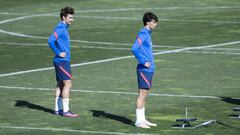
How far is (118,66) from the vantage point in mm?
27453

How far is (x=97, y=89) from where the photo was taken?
23.5m

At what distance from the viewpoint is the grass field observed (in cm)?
1955

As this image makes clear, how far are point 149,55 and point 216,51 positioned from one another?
11497 mm

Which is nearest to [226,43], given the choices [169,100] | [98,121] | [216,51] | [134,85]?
[216,51]

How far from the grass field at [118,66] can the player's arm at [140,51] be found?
1203mm

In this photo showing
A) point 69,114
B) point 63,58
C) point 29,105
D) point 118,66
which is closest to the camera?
point 69,114

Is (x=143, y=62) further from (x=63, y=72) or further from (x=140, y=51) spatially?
(x=63, y=72)

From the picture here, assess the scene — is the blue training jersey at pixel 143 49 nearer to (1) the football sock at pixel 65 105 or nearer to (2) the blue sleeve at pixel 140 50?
(2) the blue sleeve at pixel 140 50

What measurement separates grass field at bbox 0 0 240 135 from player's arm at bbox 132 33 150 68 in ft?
3.95

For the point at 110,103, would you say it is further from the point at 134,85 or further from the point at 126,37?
the point at 126,37

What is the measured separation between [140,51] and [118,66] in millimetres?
8561

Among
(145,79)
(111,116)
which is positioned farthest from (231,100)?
(145,79)

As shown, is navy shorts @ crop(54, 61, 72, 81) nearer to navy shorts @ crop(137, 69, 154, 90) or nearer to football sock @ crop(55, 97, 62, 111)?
football sock @ crop(55, 97, 62, 111)

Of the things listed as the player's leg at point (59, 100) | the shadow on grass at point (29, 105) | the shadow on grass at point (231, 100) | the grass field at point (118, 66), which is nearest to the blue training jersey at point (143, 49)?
the grass field at point (118, 66)
